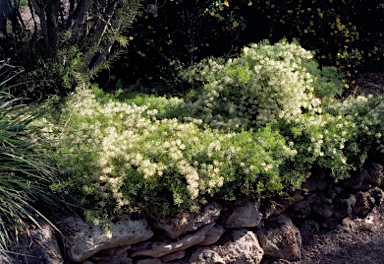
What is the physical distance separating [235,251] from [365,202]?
4.69ft

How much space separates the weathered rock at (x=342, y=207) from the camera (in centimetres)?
445

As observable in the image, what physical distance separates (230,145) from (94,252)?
1.23 metres

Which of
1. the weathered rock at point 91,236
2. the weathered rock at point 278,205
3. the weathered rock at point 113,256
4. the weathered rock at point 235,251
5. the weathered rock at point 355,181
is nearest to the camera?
the weathered rock at point 91,236

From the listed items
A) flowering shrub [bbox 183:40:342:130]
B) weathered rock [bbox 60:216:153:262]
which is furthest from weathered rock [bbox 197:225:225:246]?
flowering shrub [bbox 183:40:342:130]

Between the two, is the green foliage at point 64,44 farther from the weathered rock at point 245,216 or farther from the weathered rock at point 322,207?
the weathered rock at point 322,207

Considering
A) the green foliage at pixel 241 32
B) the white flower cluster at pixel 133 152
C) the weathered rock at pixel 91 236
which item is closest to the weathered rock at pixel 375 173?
the white flower cluster at pixel 133 152

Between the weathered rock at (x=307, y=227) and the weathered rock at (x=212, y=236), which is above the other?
the weathered rock at (x=212, y=236)

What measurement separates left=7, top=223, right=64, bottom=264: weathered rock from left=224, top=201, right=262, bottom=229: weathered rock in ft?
4.03

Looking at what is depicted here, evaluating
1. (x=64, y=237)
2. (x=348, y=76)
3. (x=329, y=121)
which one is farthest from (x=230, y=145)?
(x=348, y=76)

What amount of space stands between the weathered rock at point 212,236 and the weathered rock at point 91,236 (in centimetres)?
55

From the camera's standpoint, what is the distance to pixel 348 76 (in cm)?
641

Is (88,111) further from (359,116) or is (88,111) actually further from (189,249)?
(359,116)

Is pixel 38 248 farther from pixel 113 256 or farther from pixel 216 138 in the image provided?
pixel 216 138

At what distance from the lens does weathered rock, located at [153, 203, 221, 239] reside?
3.49 metres
